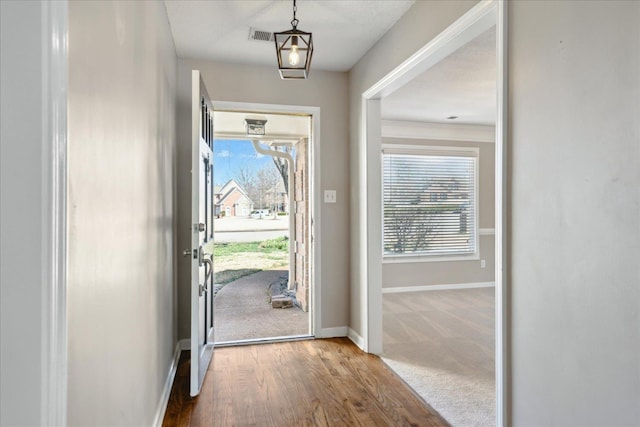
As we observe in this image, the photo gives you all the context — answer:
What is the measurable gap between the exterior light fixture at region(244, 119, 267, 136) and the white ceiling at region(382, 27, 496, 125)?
1484mm

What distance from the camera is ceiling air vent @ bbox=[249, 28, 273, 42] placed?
2740mm

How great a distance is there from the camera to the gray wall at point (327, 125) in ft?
11.0

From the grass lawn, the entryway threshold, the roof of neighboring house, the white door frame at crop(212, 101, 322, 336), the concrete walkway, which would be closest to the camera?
the entryway threshold

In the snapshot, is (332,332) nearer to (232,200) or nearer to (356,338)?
(356,338)

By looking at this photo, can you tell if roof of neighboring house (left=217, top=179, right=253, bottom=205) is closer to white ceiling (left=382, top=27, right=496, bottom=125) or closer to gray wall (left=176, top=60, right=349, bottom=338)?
white ceiling (left=382, top=27, right=496, bottom=125)

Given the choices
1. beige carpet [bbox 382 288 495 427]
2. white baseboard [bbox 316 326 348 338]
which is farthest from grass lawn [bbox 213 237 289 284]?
white baseboard [bbox 316 326 348 338]

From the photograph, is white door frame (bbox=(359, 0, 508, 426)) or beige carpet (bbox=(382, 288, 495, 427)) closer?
white door frame (bbox=(359, 0, 508, 426))

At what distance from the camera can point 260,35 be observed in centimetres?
280
